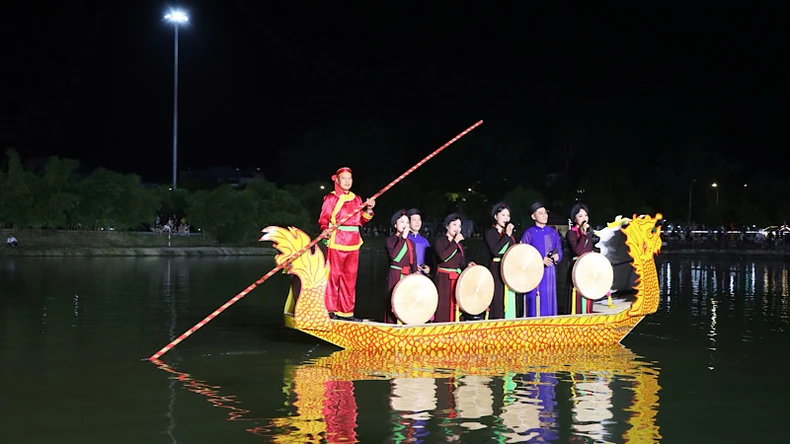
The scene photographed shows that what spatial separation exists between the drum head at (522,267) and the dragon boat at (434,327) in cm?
57

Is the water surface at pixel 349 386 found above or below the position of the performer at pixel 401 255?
below

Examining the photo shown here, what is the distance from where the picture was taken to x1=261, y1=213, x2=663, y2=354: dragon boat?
45.4 feet

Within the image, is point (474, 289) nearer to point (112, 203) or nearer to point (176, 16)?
point (112, 203)

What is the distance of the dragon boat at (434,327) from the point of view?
13.8 m

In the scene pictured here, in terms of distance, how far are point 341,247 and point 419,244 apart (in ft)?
3.56

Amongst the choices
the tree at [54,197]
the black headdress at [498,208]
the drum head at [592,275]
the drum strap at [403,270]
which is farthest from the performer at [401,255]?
the tree at [54,197]

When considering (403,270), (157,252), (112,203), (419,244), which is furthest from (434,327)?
(112,203)

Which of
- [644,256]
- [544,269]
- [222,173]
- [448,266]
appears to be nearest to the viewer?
[448,266]

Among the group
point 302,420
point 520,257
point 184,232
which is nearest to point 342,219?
point 520,257

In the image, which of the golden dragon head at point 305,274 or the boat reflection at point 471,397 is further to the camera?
the golden dragon head at point 305,274

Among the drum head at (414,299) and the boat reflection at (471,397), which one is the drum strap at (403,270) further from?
the boat reflection at (471,397)

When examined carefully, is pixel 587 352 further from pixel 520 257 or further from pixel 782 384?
pixel 782 384

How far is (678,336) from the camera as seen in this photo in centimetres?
1727

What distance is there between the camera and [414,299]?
1413 centimetres
